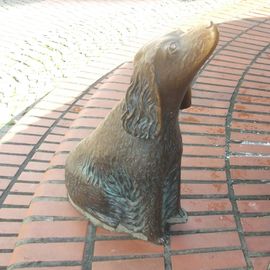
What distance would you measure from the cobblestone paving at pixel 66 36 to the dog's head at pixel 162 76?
2.01 meters

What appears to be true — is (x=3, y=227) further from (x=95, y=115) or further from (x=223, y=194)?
(x=223, y=194)

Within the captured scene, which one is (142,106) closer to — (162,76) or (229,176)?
(162,76)

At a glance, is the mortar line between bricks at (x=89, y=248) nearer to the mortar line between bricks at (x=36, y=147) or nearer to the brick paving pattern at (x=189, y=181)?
the brick paving pattern at (x=189, y=181)

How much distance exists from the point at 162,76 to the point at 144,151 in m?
0.32

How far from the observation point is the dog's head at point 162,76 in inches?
57.6

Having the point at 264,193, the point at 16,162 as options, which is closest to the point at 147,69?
the point at 264,193

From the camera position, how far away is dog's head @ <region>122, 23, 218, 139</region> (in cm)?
146

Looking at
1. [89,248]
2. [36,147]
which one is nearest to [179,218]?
[89,248]

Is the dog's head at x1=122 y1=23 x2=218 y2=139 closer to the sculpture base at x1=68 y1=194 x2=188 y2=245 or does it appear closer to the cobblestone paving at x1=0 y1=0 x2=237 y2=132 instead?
the sculpture base at x1=68 y1=194 x2=188 y2=245

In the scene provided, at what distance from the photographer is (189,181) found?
88.3 inches

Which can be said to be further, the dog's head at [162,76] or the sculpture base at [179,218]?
the sculpture base at [179,218]

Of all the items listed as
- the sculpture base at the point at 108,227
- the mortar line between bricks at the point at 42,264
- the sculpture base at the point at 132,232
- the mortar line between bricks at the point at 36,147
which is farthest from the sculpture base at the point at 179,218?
the mortar line between bricks at the point at 36,147

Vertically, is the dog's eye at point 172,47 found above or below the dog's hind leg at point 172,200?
above

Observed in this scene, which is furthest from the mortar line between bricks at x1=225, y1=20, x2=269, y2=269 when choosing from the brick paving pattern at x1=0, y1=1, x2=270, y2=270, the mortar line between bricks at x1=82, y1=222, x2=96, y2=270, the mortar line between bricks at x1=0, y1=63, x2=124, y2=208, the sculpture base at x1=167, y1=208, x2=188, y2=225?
the mortar line between bricks at x1=0, y1=63, x2=124, y2=208
